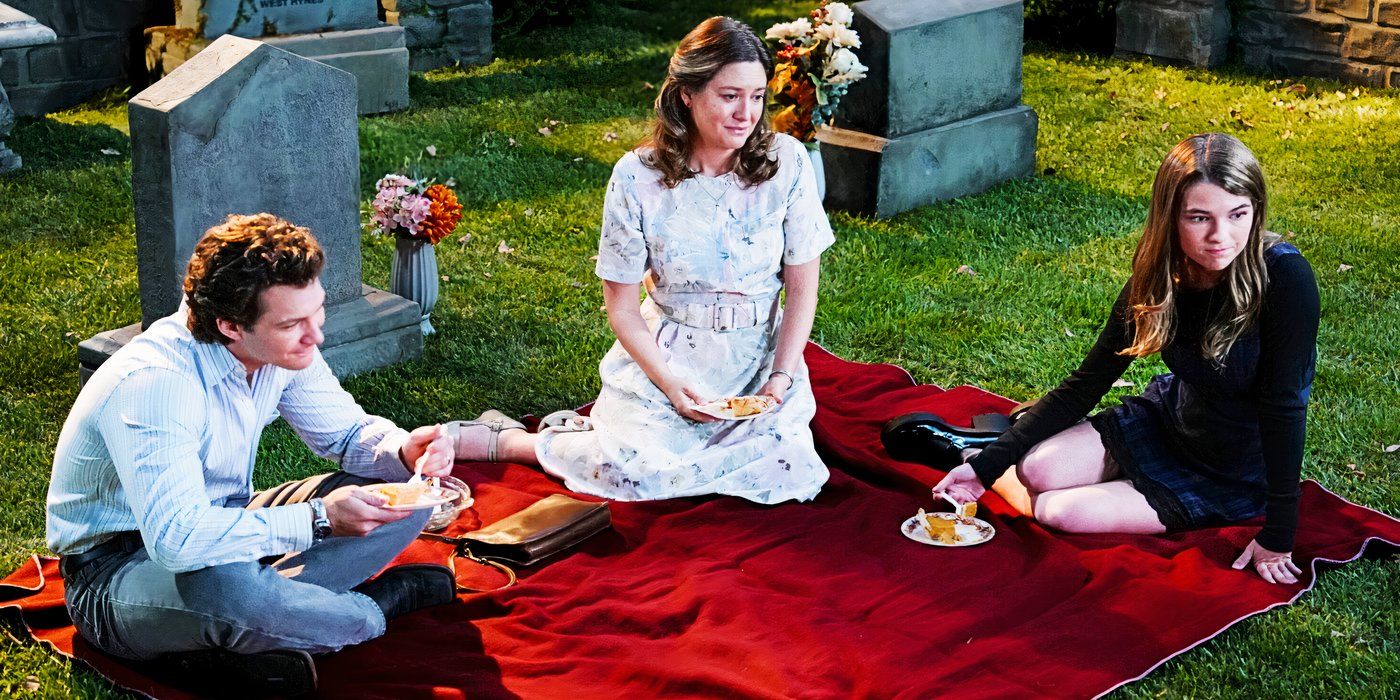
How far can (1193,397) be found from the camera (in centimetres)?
416

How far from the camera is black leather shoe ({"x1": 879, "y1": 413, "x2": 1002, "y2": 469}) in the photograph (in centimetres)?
470

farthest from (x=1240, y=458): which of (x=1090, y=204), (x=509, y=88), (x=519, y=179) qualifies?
(x=509, y=88)

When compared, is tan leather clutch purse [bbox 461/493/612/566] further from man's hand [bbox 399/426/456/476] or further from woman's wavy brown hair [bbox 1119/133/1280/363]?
woman's wavy brown hair [bbox 1119/133/1280/363]

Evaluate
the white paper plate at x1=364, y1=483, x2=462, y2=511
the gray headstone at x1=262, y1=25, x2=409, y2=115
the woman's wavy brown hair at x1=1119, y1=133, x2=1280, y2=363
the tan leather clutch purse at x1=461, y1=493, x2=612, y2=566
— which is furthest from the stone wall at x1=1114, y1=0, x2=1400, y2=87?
the white paper plate at x1=364, y1=483, x2=462, y2=511

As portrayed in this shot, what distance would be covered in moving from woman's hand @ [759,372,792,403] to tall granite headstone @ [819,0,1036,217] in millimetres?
3270

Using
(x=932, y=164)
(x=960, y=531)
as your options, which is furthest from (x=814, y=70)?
(x=960, y=531)

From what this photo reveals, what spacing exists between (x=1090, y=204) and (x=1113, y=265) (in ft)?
3.43

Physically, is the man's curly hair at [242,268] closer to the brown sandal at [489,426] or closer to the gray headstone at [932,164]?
the brown sandal at [489,426]

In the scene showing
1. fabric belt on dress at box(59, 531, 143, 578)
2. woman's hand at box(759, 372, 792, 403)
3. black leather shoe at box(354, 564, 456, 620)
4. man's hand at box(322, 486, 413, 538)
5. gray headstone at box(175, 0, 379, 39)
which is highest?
gray headstone at box(175, 0, 379, 39)

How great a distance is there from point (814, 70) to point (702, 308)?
3174 mm

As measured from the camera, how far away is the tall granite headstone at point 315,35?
923 centimetres

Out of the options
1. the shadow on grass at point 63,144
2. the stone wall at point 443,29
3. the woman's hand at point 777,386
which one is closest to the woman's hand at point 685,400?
the woman's hand at point 777,386

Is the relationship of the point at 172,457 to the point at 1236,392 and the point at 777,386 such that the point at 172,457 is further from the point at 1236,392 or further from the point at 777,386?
the point at 1236,392

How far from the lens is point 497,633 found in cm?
377
